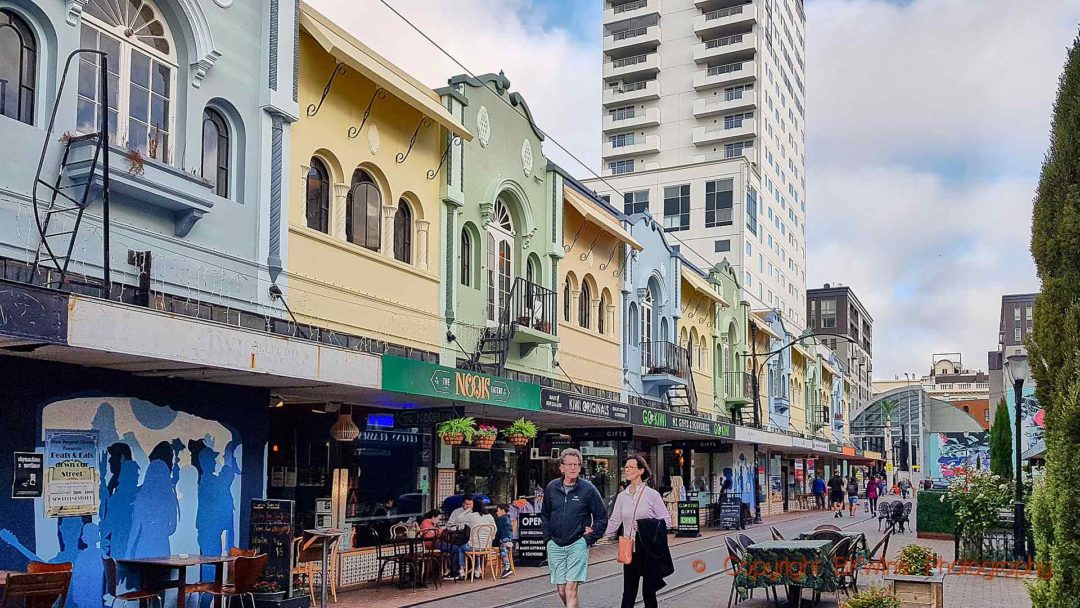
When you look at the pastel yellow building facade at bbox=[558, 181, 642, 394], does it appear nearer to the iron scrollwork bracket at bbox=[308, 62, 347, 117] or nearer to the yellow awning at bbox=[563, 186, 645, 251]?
the yellow awning at bbox=[563, 186, 645, 251]

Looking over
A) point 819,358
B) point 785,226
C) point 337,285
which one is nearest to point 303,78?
point 337,285

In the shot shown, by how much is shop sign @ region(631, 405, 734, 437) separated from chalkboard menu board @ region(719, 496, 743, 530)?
1901 mm

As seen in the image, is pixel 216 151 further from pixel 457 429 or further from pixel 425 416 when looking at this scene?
pixel 457 429

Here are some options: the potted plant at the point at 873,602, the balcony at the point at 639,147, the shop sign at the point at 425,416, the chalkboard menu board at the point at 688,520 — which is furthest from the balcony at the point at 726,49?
the potted plant at the point at 873,602

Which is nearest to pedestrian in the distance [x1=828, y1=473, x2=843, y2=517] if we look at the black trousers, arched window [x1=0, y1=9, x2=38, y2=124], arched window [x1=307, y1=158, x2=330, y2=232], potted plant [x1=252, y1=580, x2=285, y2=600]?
arched window [x1=307, y1=158, x2=330, y2=232]

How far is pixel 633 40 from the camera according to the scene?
254 ft

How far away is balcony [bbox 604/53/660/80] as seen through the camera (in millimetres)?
77312

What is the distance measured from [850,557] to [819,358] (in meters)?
48.4

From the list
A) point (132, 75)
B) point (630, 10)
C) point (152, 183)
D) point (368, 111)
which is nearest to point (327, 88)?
point (368, 111)

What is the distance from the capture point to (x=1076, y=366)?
7.04 metres

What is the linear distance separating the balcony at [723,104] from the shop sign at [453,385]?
58523 mm

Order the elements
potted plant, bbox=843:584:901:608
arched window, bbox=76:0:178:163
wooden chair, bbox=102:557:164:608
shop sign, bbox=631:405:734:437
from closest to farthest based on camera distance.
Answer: potted plant, bbox=843:584:901:608
wooden chair, bbox=102:557:164:608
arched window, bbox=76:0:178:163
shop sign, bbox=631:405:734:437

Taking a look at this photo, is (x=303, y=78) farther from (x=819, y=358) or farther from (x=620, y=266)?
(x=819, y=358)

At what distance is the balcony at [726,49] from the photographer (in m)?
74.3
